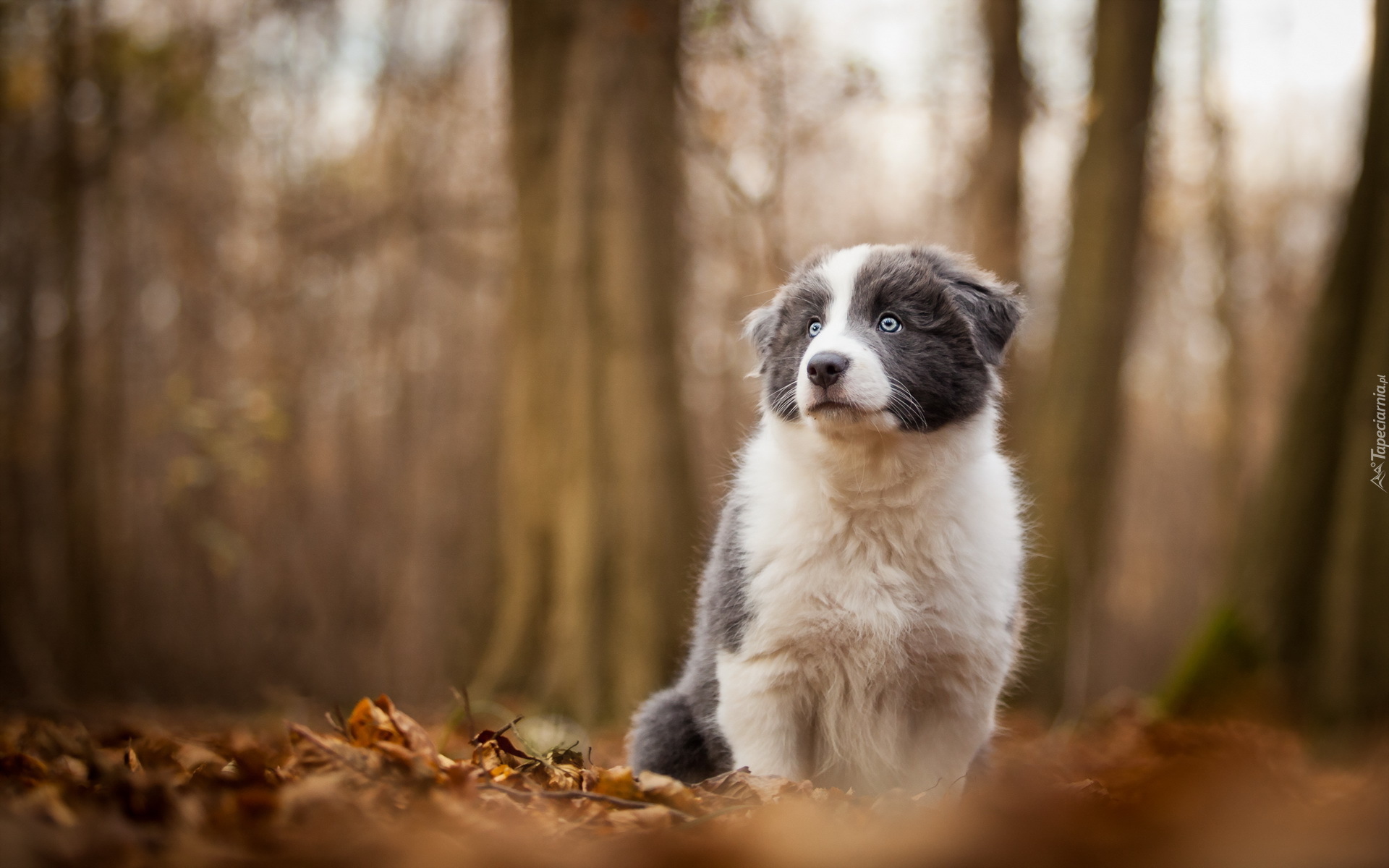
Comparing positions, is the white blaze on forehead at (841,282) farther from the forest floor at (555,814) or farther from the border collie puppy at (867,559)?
the forest floor at (555,814)

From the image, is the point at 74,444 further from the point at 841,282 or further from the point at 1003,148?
the point at 841,282

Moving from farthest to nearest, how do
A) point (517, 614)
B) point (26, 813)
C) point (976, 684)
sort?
point (517, 614) < point (976, 684) < point (26, 813)

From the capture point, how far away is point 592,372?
7387 millimetres

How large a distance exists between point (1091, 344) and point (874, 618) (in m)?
5.00

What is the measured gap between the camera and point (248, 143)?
13.6 metres

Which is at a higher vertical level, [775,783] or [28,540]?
[775,783]

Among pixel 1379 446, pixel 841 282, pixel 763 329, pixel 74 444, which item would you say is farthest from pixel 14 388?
pixel 1379 446

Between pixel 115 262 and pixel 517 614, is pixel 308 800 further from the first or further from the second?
pixel 115 262

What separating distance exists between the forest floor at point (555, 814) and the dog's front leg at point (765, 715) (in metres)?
0.41

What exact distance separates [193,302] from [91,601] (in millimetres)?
4391

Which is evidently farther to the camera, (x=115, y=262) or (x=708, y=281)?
(x=708, y=281)

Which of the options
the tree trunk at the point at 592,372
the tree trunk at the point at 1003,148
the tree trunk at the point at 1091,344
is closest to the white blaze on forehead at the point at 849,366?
the tree trunk at the point at 592,372

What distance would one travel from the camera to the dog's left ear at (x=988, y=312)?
145 inches

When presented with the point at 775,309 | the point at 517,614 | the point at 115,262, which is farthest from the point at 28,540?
the point at 775,309
